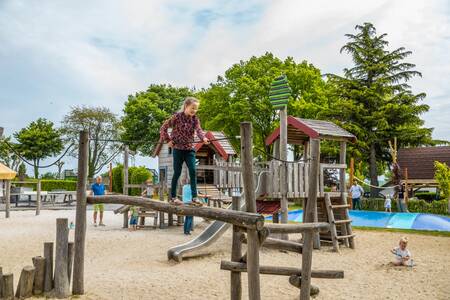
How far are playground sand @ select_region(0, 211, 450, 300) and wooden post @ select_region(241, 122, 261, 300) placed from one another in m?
2.13

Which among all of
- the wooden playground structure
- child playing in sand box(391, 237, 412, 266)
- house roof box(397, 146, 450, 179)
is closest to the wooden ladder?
child playing in sand box(391, 237, 412, 266)

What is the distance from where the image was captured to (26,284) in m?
6.92

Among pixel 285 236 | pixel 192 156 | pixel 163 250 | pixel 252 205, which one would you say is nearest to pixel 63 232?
pixel 192 156

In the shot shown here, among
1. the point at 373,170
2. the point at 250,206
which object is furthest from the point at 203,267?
the point at 373,170

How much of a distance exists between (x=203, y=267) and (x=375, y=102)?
26111mm

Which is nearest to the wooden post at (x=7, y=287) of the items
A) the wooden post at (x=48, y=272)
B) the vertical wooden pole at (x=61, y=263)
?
the wooden post at (x=48, y=272)

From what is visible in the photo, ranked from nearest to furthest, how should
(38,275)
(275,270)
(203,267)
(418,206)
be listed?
1. (275,270)
2. (38,275)
3. (203,267)
4. (418,206)

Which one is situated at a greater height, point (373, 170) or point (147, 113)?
point (147, 113)

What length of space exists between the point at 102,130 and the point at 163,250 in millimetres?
40229

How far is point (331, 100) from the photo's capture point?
34812 mm

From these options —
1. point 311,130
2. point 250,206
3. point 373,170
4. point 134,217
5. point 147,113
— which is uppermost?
point 147,113

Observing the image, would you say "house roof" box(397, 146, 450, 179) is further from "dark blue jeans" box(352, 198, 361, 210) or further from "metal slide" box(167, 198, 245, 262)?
"metal slide" box(167, 198, 245, 262)

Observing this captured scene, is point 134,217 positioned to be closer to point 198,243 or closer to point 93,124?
point 198,243

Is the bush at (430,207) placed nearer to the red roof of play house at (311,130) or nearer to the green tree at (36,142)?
the red roof of play house at (311,130)
